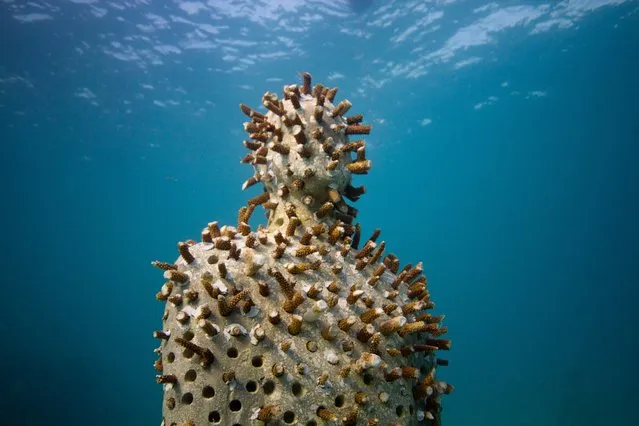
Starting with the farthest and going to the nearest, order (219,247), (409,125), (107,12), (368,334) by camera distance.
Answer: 1. (409,125)
2. (107,12)
3. (219,247)
4. (368,334)

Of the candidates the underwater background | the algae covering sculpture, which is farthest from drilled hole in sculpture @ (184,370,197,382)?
the underwater background

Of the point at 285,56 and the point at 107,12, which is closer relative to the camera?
the point at 107,12

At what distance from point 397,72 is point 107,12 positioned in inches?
694

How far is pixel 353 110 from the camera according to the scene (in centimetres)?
2922

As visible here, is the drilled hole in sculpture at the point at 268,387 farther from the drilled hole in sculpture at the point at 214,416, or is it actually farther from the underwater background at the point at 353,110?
the underwater background at the point at 353,110

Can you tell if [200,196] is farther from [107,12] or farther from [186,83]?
[107,12]

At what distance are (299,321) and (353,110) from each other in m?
27.9

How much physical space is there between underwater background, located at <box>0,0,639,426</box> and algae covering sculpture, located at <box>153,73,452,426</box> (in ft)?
60.3

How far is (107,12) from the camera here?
18906mm

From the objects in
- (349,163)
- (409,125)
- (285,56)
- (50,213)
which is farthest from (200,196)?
(349,163)

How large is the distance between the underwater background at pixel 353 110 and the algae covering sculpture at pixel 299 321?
60.3 feet

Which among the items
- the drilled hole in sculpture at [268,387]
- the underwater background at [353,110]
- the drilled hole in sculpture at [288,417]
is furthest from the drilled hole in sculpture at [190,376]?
the underwater background at [353,110]

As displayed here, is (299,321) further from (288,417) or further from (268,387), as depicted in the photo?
(288,417)

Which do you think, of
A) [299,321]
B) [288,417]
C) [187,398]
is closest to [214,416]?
[187,398]
